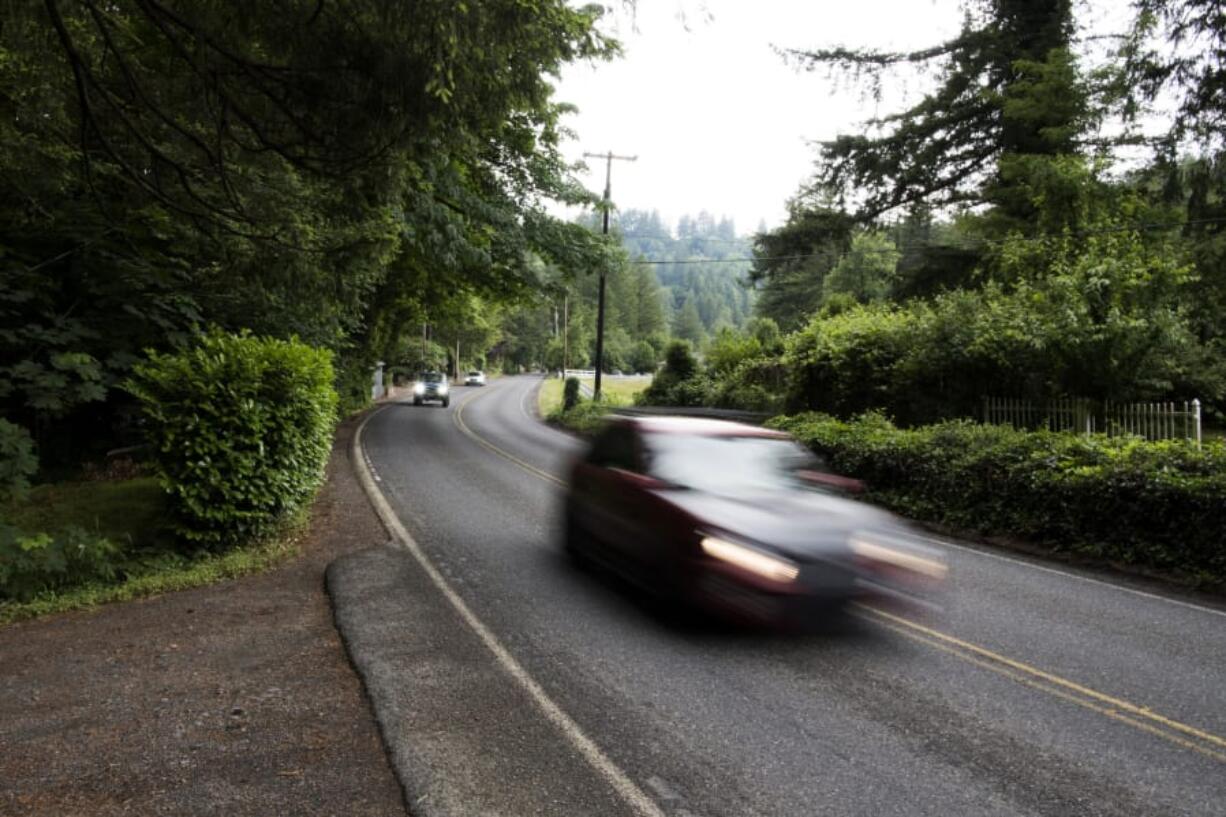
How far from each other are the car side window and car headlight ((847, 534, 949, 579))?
2097 mm

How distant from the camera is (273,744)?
3986mm

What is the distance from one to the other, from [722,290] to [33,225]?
17568 cm

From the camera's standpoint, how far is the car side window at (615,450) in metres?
6.88

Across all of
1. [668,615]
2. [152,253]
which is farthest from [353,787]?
[152,253]

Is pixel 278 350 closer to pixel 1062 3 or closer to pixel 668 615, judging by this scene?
pixel 668 615

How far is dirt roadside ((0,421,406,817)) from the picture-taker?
11.4ft

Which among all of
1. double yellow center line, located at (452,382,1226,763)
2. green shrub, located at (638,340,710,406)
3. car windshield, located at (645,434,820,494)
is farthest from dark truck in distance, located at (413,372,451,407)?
double yellow center line, located at (452,382,1226,763)

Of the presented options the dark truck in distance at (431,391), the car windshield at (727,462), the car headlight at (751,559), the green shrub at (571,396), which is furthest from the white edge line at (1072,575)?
the dark truck in distance at (431,391)

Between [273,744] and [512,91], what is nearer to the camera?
[273,744]

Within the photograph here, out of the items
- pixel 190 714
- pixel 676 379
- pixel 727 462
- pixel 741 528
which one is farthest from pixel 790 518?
pixel 676 379

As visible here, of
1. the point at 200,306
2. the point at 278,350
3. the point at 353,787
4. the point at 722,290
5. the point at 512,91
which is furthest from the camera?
the point at 722,290

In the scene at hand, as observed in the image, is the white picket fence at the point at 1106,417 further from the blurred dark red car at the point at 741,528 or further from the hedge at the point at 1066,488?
the blurred dark red car at the point at 741,528

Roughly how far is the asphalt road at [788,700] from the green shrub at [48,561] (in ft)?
8.68

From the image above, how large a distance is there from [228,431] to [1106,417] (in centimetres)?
1433
